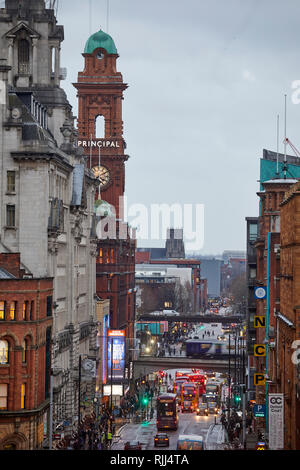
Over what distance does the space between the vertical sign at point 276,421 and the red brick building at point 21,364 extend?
16.5 meters

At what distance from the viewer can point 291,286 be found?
66.1m

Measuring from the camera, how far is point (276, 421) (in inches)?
2447

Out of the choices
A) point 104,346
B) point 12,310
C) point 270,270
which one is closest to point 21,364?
point 12,310

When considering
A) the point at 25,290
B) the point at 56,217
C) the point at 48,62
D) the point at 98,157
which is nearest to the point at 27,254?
the point at 56,217

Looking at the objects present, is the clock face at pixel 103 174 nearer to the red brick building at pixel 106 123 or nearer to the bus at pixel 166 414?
the red brick building at pixel 106 123

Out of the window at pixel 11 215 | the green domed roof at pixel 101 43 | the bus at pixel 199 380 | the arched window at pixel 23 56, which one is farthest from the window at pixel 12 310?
the green domed roof at pixel 101 43

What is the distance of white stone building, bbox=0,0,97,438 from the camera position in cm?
8288

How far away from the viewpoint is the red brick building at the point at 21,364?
6925cm

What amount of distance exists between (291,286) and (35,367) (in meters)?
18.4

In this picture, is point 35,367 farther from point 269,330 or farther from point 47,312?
point 269,330

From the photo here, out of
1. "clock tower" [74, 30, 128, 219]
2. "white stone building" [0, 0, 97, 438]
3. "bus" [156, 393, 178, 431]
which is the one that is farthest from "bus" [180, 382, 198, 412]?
"clock tower" [74, 30, 128, 219]

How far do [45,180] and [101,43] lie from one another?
80038 millimetres

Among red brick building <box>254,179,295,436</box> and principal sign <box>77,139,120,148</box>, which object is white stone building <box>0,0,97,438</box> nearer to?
red brick building <box>254,179,295,436</box>

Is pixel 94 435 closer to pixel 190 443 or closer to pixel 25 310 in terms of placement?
pixel 190 443
